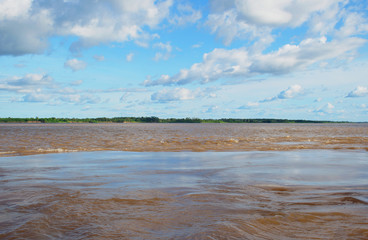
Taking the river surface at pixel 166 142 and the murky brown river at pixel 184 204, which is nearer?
the murky brown river at pixel 184 204

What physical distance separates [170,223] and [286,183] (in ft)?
13.6

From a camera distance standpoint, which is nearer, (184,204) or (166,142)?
(184,204)

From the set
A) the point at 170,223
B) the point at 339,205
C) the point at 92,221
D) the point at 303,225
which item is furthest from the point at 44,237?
the point at 339,205

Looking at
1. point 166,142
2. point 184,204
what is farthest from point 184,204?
point 166,142

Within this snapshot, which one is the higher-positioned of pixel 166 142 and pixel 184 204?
pixel 166 142

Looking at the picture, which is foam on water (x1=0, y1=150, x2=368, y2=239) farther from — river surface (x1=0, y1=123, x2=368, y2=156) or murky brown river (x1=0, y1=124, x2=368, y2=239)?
river surface (x1=0, y1=123, x2=368, y2=156)

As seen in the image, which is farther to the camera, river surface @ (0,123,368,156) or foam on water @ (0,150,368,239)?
river surface @ (0,123,368,156)

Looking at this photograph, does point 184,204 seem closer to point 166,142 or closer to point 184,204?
point 184,204

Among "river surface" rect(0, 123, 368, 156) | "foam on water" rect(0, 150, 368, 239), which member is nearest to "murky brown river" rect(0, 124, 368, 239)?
"foam on water" rect(0, 150, 368, 239)

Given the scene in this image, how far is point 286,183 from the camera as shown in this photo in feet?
25.2

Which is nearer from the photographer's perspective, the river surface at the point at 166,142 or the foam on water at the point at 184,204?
the foam on water at the point at 184,204

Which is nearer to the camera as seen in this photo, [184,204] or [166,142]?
[184,204]

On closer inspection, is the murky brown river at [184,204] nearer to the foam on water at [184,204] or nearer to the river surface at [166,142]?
the foam on water at [184,204]

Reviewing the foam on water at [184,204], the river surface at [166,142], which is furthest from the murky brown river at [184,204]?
the river surface at [166,142]
